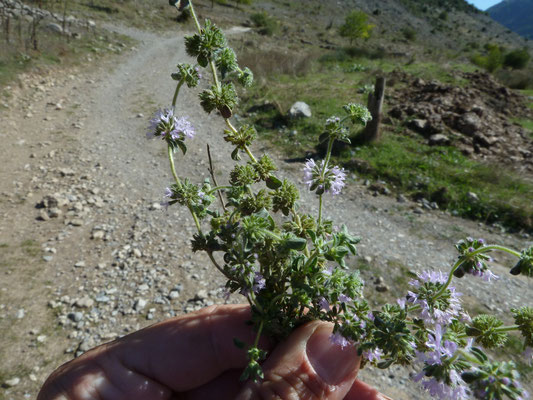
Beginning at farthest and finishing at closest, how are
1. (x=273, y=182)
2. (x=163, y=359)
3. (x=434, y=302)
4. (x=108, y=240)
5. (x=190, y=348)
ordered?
(x=108, y=240) < (x=190, y=348) < (x=163, y=359) < (x=273, y=182) < (x=434, y=302)

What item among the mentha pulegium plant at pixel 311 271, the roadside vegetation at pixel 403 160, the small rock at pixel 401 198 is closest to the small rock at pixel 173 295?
the mentha pulegium plant at pixel 311 271

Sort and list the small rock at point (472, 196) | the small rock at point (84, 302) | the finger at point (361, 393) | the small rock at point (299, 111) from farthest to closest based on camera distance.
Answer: the small rock at point (299, 111)
the small rock at point (472, 196)
the small rock at point (84, 302)
the finger at point (361, 393)

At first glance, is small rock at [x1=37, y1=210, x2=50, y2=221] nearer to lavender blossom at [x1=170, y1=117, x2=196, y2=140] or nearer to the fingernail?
lavender blossom at [x1=170, y1=117, x2=196, y2=140]

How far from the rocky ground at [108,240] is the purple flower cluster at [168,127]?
3.74m

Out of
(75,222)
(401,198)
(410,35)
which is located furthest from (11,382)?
(410,35)

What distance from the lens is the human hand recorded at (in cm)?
197

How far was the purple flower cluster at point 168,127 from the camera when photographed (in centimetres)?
179

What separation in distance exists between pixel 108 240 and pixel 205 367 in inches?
165

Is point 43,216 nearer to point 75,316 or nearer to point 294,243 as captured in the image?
point 75,316

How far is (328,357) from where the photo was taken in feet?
6.50

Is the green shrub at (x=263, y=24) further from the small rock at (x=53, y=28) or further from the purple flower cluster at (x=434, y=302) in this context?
the purple flower cluster at (x=434, y=302)

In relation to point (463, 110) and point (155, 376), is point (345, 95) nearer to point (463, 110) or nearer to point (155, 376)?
point (463, 110)

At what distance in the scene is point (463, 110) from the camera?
12680 millimetres

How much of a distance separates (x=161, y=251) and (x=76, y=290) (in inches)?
56.5
